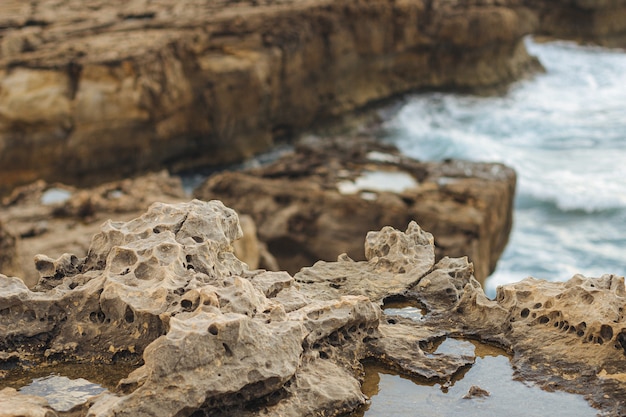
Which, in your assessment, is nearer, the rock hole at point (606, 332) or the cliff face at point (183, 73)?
the rock hole at point (606, 332)

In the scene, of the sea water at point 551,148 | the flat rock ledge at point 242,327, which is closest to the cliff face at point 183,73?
the sea water at point 551,148

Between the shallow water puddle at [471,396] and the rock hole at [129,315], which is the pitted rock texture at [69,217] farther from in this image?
the shallow water puddle at [471,396]

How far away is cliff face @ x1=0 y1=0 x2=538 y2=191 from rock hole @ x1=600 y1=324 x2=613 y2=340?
31.5 feet

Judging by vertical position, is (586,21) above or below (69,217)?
below

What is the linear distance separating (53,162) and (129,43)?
2.01 metres

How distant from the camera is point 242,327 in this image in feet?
7.59

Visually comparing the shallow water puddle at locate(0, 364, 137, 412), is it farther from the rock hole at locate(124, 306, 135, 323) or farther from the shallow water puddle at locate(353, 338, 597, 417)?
the shallow water puddle at locate(353, 338, 597, 417)

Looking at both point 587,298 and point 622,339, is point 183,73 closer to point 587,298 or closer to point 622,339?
point 587,298

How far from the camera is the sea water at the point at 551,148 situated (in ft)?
35.4

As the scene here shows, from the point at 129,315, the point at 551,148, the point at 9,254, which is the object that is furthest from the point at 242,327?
the point at 551,148

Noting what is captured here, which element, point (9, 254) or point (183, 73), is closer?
point (9, 254)

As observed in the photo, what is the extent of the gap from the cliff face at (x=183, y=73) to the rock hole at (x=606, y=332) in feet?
31.5

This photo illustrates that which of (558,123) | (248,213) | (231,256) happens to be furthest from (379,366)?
(558,123)

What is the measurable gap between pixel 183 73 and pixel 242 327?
10.3 m
